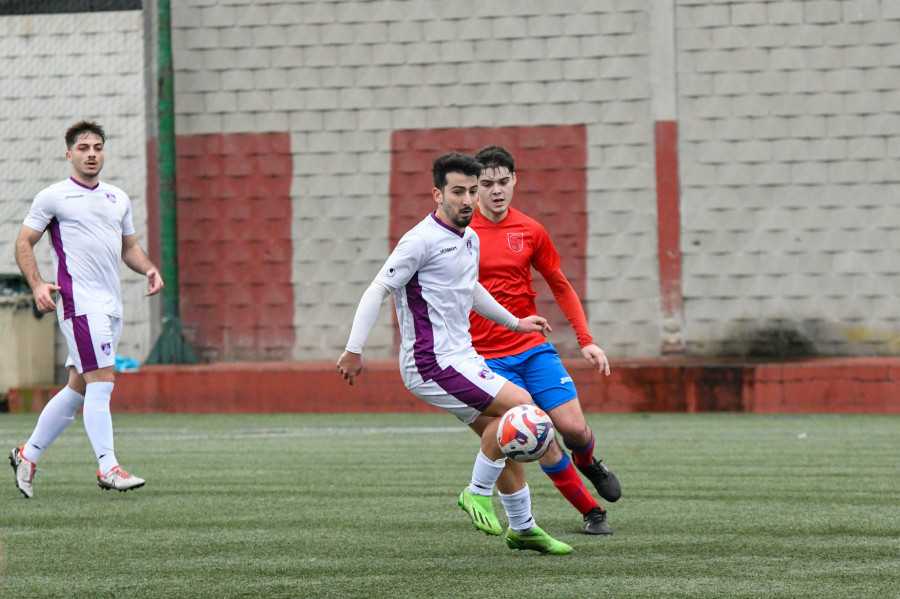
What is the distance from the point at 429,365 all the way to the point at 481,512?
2.23 feet

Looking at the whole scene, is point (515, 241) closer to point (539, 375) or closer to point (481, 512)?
point (539, 375)

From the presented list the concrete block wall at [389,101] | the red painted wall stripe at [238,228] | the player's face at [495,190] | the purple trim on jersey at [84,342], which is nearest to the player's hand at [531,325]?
the player's face at [495,190]

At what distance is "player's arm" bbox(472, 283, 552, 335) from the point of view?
6113mm

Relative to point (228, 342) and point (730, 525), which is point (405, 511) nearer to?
point (730, 525)

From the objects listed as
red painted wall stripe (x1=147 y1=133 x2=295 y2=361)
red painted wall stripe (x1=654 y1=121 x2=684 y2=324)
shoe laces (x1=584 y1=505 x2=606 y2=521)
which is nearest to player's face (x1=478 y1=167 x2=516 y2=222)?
shoe laces (x1=584 y1=505 x2=606 y2=521)

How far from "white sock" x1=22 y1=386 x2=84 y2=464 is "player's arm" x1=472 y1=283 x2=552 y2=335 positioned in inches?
115

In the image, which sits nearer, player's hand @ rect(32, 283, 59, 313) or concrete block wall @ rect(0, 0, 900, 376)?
player's hand @ rect(32, 283, 59, 313)

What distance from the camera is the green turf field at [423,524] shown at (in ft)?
16.0

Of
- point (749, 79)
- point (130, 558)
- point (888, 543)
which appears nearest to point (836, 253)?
point (749, 79)

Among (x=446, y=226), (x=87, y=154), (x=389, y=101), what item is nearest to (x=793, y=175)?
(x=389, y=101)

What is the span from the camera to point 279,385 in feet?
50.5

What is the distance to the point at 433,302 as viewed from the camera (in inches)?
227

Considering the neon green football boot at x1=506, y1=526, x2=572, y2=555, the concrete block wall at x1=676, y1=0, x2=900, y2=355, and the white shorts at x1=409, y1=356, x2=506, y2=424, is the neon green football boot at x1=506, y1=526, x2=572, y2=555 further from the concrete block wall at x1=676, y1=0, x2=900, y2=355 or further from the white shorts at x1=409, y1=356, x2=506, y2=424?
the concrete block wall at x1=676, y1=0, x2=900, y2=355

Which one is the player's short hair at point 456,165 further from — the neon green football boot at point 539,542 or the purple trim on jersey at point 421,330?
the neon green football boot at point 539,542
